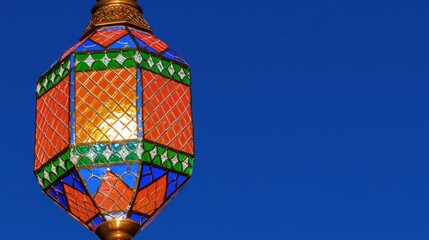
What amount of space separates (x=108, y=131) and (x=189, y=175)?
0.78m

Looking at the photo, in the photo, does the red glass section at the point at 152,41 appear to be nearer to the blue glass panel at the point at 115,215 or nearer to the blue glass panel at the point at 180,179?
the blue glass panel at the point at 180,179

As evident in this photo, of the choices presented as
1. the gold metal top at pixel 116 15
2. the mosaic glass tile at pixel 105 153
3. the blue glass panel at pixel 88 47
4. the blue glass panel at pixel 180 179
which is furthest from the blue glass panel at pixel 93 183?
the gold metal top at pixel 116 15

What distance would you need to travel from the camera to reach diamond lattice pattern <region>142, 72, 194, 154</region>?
10461mm

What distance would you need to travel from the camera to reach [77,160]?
10312 mm

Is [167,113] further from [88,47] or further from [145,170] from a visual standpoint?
[88,47]

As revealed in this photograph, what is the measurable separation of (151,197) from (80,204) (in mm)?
523

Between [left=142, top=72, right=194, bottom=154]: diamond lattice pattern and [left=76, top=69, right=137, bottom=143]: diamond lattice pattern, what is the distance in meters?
0.11

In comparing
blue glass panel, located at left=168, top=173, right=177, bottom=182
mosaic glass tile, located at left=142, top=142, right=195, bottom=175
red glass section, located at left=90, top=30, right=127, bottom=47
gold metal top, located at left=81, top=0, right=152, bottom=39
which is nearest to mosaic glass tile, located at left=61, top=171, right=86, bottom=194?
mosaic glass tile, located at left=142, top=142, right=195, bottom=175

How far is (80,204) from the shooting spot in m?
10.6

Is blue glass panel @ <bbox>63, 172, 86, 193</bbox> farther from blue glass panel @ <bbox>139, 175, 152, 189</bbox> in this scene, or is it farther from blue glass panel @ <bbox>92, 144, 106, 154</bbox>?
blue glass panel @ <bbox>139, 175, 152, 189</bbox>

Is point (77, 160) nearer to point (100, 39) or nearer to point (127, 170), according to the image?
point (127, 170)

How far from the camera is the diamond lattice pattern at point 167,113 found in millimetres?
10461

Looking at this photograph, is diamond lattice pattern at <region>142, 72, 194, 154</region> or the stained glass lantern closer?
the stained glass lantern

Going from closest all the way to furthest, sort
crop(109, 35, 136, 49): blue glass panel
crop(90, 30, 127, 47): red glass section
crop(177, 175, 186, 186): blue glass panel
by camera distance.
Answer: crop(177, 175, 186, 186): blue glass panel
crop(109, 35, 136, 49): blue glass panel
crop(90, 30, 127, 47): red glass section
